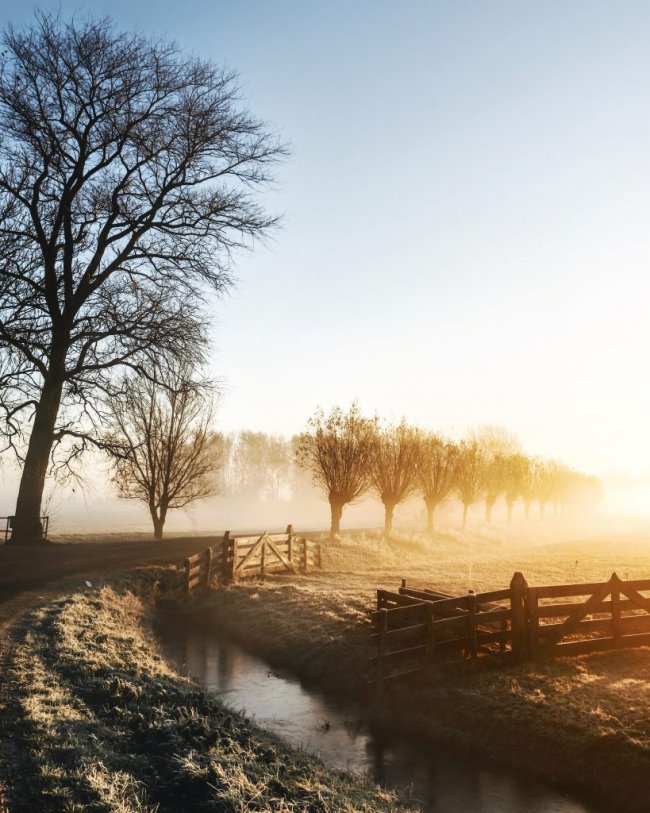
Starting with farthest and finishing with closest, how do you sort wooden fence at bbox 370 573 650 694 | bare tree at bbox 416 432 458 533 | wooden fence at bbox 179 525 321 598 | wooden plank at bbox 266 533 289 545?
bare tree at bbox 416 432 458 533 → wooden plank at bbox 266 533 289 545 → wooden fence at bbox 179 525 321 598 → wooden fence at bbox 370 573 650 694

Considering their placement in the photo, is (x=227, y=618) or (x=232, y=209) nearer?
(x=227, y=618)

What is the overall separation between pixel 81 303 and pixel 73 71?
27.0ft

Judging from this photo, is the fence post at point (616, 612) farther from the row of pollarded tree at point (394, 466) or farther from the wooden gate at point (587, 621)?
the row of pollarded tree at point (394, 466)

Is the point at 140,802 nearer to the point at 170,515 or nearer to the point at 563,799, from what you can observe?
the point at 563,799

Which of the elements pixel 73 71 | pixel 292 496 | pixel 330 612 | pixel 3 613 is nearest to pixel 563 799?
pixel 330 612

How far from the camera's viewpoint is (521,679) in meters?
11.9

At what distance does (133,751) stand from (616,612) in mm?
10641

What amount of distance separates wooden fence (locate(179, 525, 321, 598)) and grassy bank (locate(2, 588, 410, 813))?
34.0ft

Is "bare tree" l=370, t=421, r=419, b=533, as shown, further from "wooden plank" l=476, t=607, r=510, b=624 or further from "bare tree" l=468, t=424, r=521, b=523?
"wooden plank" l=476, t=607, r=510, b=624

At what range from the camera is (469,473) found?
52250 mm

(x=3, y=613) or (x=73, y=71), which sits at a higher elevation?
(x=73, y=71)

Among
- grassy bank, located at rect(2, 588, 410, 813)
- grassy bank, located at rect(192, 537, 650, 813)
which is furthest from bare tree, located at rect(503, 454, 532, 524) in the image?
grassy bank, located at rect(2, 588, 410, 813)

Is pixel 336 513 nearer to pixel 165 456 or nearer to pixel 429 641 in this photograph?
pixel 165 456

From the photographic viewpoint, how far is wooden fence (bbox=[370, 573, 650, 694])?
12.7 metres
